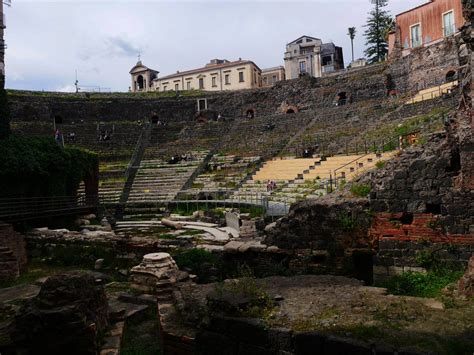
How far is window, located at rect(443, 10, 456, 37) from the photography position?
31177 mm

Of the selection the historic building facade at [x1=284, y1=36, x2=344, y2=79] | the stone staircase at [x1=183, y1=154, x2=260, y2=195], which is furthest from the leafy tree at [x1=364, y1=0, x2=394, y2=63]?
the stone staircase at [x1=183, y1=154, x2=260, y2=195]

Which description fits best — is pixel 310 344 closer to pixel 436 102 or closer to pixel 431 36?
pixel 436 102

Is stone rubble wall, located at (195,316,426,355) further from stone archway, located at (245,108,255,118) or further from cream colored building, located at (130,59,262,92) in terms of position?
cream colored building, located at (130,59,262,92)

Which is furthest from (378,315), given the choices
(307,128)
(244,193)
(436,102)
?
(307,128)

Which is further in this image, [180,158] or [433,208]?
[180,158]

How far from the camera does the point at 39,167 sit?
1912cm

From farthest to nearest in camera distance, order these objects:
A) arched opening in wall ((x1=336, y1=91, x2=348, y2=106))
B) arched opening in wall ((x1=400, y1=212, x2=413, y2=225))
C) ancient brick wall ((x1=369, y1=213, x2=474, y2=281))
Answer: arched opening in wall ((x1=336, y1=91, x2=348, y2=106))
arched opening in wall ((x1=400, y1=212, x2=413, y2=225))
ancient brick wall ((x1=369, y1=213, x2=474, y2=281))

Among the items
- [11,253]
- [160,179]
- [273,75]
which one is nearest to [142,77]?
[273,75]

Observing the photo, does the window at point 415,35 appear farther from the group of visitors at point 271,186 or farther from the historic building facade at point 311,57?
the historic building facade at point 311,57

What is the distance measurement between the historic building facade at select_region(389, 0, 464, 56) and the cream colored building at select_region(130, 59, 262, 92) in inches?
967

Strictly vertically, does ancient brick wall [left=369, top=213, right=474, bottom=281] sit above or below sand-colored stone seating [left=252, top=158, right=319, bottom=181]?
below

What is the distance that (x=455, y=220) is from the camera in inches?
297

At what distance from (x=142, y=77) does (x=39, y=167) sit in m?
53.4

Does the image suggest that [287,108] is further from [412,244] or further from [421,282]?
[421,282]
